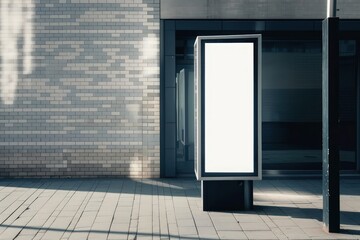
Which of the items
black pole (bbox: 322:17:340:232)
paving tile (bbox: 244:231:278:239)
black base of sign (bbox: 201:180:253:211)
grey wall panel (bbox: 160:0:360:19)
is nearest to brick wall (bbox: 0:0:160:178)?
grey wall panel (bbox: 160:0:360:19)

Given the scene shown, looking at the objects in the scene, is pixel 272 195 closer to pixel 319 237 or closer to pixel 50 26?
pixel 319 237

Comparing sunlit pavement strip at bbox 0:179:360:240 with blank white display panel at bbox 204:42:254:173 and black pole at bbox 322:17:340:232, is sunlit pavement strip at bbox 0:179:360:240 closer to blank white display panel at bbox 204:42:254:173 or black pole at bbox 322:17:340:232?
black pole at bbox 322:17:340:232

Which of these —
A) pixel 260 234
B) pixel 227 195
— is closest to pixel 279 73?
pixel 227 195

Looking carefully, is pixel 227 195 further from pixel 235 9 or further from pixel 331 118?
pixel 235 9

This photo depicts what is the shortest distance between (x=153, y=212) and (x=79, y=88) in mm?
4080

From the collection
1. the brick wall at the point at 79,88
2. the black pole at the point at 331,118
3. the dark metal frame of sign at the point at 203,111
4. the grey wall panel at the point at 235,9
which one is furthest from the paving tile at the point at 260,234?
the grey wall panel at the point at 235,9

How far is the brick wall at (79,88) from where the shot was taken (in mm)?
10641

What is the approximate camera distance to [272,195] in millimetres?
8898

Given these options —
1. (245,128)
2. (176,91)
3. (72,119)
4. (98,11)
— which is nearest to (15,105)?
(72,119)

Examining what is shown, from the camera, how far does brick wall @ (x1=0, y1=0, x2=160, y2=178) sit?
10641 millimetres

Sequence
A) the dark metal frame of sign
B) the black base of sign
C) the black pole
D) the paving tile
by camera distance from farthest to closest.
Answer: the black base of sign
the dark metal frame of sign
the black pole
the paving tile

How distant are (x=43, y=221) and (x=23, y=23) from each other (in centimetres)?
505

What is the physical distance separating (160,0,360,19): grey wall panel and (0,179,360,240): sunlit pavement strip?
332 centimetres

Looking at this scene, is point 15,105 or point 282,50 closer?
point 15,105
